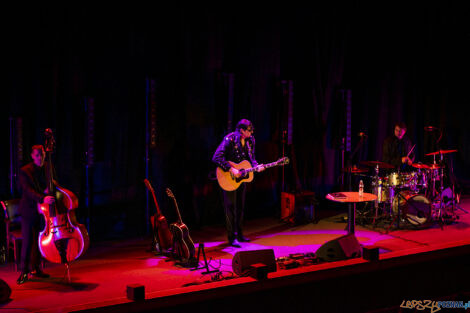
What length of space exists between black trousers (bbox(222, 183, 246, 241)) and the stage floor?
0.26 metres

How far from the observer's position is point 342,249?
4.91 meters

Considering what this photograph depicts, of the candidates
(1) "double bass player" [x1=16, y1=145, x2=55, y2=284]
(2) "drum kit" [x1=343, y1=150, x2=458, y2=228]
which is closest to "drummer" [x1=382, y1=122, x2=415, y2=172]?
(2) "drum kit" [x1=343, y1=150, x2=458, y2=228]

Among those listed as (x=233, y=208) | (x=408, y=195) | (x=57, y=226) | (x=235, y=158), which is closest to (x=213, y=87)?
(x=235, y=158)

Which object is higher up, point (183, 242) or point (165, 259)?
point (183, 242)

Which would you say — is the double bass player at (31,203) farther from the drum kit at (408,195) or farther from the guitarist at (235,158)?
the drum kit at (408,195)

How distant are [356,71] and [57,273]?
6.51 meters

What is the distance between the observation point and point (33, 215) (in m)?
5.25

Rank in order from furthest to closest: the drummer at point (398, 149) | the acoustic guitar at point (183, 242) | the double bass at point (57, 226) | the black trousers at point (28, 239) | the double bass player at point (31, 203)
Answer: the drummer at point (398, 149)
the acoustic guitar at point (183, 242)
the black trousers at point (28, 239)
the double bass player at point (31, 203)
the double bass at point (57, 226)

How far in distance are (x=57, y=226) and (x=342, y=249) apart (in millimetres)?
2922

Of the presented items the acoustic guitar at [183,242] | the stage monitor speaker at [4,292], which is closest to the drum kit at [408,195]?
the acoustic guitar at [183,242]

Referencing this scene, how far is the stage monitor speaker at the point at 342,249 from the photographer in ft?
16.1

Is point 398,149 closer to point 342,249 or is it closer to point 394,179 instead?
point 394,179

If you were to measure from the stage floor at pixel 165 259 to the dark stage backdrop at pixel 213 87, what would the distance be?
0.75 meters

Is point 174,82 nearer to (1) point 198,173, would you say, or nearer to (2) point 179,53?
(2) point 179,53
